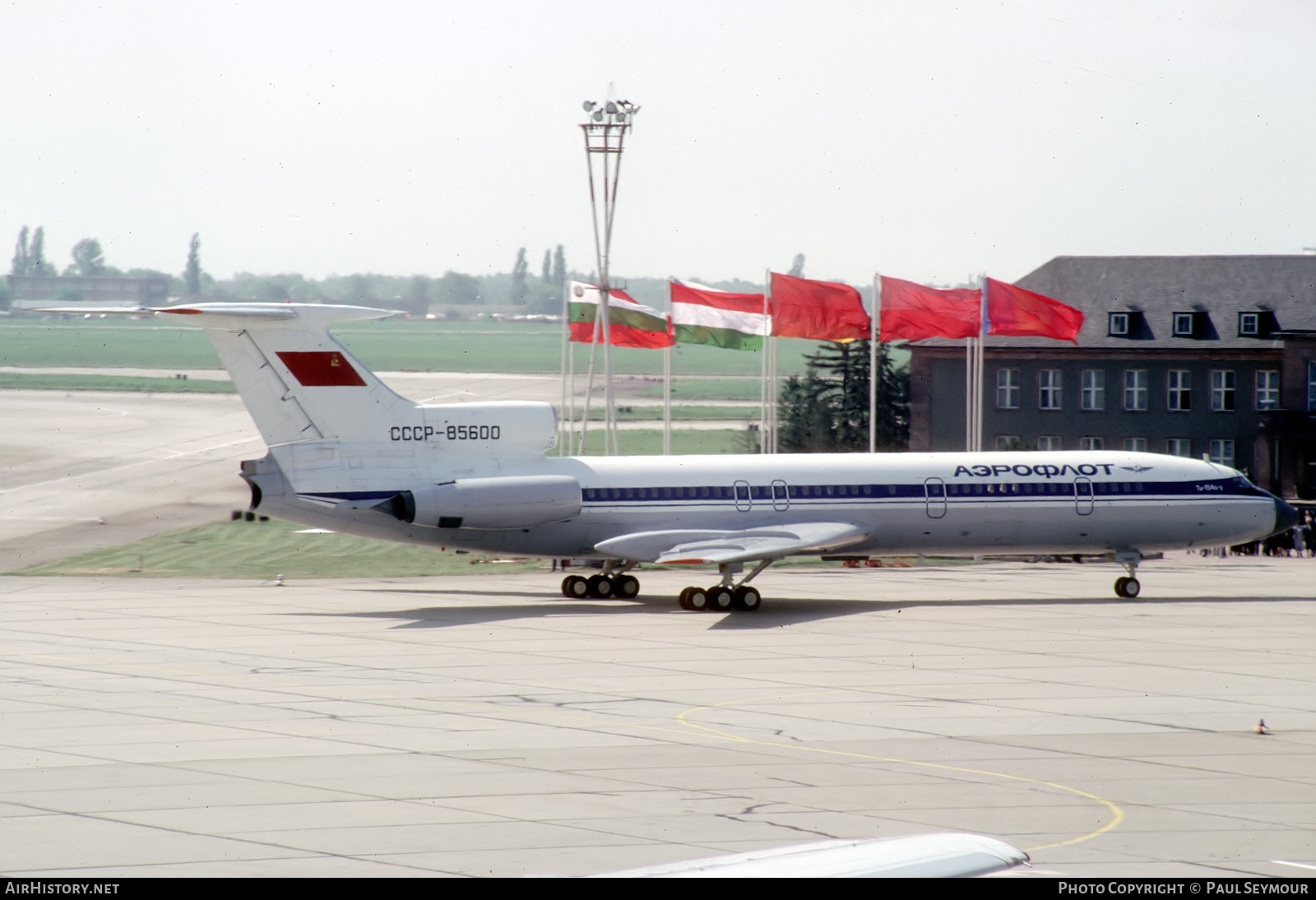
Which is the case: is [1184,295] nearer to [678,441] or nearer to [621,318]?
[678,441]

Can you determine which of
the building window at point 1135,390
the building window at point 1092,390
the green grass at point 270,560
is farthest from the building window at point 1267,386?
the green grass at point 270,560

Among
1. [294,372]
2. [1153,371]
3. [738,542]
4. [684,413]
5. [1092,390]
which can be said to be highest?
[1153,371]

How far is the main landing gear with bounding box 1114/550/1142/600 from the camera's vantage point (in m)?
31.9

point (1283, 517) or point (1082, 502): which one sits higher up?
point (1082, 502)

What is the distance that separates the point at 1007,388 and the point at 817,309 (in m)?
20.2

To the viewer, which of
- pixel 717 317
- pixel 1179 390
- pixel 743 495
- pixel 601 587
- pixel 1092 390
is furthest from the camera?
pixel 1092 390

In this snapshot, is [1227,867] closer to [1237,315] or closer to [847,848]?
[847,848]

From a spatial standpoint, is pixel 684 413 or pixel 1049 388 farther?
pixel 684 413

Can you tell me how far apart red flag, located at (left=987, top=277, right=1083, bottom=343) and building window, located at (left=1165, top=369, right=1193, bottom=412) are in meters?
17.4

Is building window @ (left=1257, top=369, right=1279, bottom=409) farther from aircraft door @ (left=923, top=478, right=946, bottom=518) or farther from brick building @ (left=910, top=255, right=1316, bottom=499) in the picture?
aircraft door @ (left=923, top=478, right=946, bottom=518)

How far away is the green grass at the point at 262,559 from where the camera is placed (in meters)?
37.3

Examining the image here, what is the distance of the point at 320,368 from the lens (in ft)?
96.3

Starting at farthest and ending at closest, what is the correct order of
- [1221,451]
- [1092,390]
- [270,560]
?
1. [1092,390]
2. [1221,451]
3. [270,560]

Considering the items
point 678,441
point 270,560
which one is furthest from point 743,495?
point 678,441
